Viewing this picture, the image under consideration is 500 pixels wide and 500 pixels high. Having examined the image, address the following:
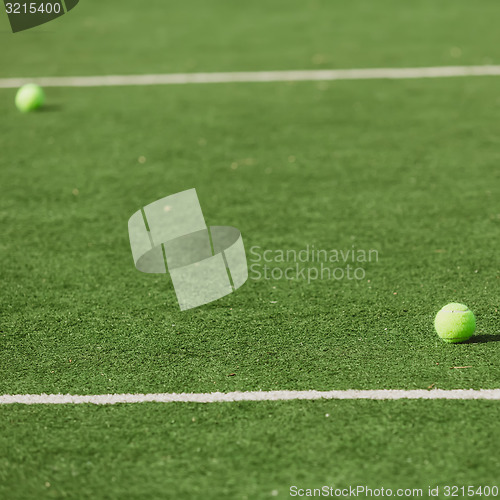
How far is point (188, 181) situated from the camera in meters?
6.23

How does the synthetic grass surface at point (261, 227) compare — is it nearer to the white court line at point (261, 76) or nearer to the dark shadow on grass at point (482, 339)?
the dark shadow on grass at point (482, 339)

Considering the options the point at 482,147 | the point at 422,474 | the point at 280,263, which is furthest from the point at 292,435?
the point at 482,147

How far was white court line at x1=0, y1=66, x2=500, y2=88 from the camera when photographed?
905cm

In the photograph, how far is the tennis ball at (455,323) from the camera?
3766mm

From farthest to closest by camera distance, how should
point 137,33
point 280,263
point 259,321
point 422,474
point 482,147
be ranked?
1. point 137,33
2. point 482,147
3. point 280,263
4. point 259,321
5. point 422,474

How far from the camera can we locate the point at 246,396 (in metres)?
3.43

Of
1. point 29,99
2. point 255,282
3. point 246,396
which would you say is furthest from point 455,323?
point 29,99

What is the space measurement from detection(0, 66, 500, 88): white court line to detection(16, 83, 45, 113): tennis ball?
36.8 inches

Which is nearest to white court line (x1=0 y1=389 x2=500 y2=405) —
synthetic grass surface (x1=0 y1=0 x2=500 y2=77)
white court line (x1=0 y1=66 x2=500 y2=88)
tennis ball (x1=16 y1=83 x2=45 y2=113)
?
tennis ball (x1=16 y1=83 x2=45 y2=113)

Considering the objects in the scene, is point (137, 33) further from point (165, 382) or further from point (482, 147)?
point (165, 382)

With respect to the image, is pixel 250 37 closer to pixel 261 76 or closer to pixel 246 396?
pixel 261 76

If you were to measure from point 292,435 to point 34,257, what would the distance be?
260 centimetres

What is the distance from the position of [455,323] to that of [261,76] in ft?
20.0

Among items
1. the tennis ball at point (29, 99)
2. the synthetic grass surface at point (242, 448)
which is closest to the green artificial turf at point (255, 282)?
the synthetic grass surface at point (242, 448)
